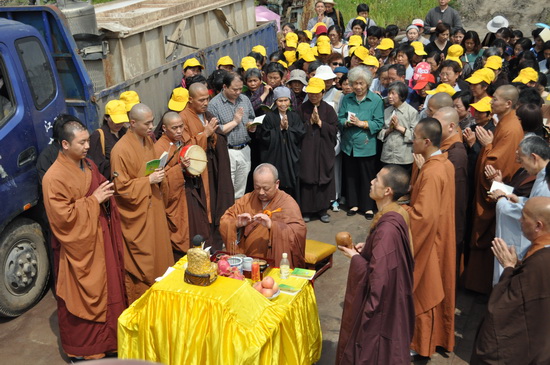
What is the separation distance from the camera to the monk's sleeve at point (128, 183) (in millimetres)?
5406

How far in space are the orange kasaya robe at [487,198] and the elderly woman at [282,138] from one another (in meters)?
2.40

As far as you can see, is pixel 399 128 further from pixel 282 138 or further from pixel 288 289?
pixel 288 289

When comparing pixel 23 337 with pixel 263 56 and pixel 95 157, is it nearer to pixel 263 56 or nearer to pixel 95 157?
pixel 95 157

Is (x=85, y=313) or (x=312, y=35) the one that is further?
(x=312, y=35)

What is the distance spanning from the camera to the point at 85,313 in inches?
197

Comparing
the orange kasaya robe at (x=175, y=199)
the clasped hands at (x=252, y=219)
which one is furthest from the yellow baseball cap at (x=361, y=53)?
the clasped hands at (x=252, y=219)

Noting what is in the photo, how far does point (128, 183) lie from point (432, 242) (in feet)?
8.90

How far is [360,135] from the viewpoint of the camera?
303 inches

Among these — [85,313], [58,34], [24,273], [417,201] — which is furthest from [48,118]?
[417,201]

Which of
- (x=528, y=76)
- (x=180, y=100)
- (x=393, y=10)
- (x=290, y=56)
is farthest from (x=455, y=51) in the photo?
(x=393, y=10)

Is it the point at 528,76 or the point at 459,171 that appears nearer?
the point at 459,171

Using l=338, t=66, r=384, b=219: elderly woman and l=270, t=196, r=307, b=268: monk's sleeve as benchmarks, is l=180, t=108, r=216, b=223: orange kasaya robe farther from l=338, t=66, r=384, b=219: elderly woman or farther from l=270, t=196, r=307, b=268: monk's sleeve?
l=338, t=66, r=384, b=219: elderly woman

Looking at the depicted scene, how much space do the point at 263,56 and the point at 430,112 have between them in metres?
3.91

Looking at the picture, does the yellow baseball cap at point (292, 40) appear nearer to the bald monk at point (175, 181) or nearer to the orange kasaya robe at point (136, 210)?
the bald monk at point (175, 181)
